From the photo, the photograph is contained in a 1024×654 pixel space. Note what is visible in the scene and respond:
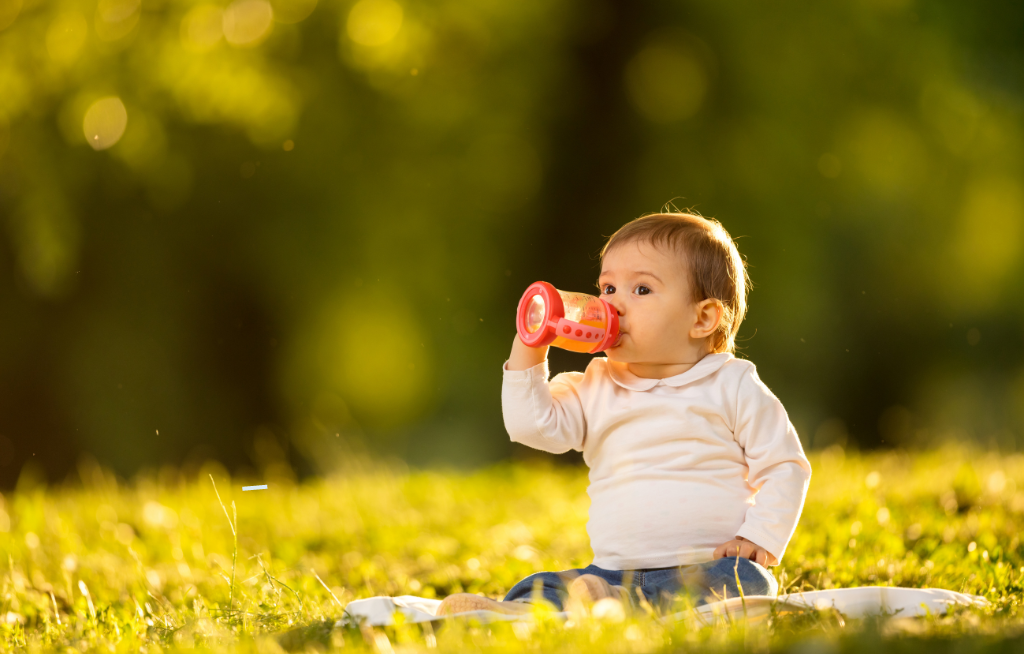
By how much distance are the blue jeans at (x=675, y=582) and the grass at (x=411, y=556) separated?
177 mm

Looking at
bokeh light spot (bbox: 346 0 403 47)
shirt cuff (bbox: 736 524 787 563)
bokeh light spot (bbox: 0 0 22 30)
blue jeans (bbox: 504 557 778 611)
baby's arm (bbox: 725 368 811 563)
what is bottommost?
blue jeans (bbox: 504 557 778 611)

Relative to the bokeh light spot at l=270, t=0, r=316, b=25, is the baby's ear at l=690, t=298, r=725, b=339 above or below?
below

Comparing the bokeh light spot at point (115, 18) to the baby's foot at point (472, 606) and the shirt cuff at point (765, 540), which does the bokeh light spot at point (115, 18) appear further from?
the shirt cuff at point (765, 540)

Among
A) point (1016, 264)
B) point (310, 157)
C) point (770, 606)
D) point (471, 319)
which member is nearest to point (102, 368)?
point (310, 157)

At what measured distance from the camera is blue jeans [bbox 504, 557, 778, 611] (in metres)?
2.15

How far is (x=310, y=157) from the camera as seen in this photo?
7531 millimetres

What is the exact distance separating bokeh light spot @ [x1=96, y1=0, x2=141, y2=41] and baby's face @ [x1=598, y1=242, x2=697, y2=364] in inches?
172

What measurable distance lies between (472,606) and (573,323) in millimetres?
691

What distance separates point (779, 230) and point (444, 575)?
16.8 ft

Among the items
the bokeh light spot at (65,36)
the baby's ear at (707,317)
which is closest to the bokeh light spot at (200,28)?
the bokeh light spot at (65,36)

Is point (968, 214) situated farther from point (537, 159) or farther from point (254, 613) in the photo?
point (254, 613)

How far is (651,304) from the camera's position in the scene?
2320 mm

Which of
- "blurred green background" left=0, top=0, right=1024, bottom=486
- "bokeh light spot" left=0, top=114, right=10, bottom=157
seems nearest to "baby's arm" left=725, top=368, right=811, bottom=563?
"blurred green background" left=0, top=0, right=1024, bottom=486

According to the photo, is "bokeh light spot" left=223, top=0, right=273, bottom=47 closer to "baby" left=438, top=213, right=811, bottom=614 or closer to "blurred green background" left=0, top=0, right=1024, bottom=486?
"blurred green background" left=0, top=0, right=1024, bottom=486
